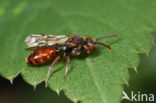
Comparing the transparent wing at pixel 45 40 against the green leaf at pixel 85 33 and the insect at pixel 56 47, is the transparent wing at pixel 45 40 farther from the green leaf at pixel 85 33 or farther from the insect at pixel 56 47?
the green leaf at pixel 85 33

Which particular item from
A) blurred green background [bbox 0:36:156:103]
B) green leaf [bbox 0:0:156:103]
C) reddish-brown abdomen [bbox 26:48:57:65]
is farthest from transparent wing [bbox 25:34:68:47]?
blurred green background [bbox 0:36:156:103]

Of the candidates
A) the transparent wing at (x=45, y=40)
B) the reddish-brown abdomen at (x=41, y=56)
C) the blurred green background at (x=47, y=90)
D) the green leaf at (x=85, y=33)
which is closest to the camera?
the green leaf at (x=85, y=33)

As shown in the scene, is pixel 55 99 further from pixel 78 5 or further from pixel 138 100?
pixel 78 5

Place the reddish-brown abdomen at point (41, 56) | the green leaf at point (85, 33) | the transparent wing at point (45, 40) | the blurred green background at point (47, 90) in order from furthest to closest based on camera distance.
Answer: the blurred green background at point (47, 90)
the transparent wing at point (45, 40)
the reddish-brown abdomen at point (41, 56)
the green leaf at point (85, 33)

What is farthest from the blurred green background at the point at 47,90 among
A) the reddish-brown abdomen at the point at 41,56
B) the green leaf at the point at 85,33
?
the reddish-brown abdomen at the point at 41,56

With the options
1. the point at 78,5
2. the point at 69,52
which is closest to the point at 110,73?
the point at 69,52

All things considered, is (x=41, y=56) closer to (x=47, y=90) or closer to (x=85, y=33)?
(x=85, y=33)

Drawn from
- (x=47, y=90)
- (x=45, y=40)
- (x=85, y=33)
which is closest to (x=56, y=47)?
(x=45, y=40)
